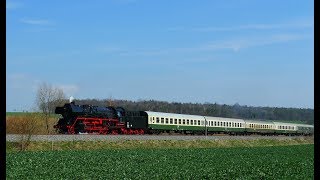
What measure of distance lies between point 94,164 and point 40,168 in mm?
3053

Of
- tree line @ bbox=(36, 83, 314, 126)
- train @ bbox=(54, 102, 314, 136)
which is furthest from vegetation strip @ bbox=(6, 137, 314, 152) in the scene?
tree line @ bbox=(36, 83, 314, 126)

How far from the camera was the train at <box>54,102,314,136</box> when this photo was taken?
43878 mm

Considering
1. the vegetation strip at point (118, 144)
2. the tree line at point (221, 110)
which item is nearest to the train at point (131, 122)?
the vegetation strip at point (118, 144)

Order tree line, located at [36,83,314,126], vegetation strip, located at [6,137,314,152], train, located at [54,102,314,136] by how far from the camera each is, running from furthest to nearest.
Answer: tree line, located at [36,83,314,126]
train, located at [54,102,314,136]
vegetation strip, located at [6,137,314,152]

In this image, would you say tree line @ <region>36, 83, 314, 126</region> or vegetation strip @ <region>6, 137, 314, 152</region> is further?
tree line @ <region>36, 83, 314, 126</region>

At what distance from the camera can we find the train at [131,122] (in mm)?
43878

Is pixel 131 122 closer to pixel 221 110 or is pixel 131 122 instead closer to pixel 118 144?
pixel 118 144

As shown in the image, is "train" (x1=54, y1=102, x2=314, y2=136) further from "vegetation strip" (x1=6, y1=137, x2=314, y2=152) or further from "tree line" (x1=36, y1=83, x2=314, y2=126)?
"tree line" (x1=36, y1=83, x2=314, y2=126)

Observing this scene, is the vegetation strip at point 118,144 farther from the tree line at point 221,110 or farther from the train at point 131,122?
the tree line at point 221,110

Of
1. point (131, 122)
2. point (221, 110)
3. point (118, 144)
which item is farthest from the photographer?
point (221, 110)

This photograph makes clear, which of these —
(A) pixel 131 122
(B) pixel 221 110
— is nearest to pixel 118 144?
(A) pixel 131 122

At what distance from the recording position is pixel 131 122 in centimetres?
5009
